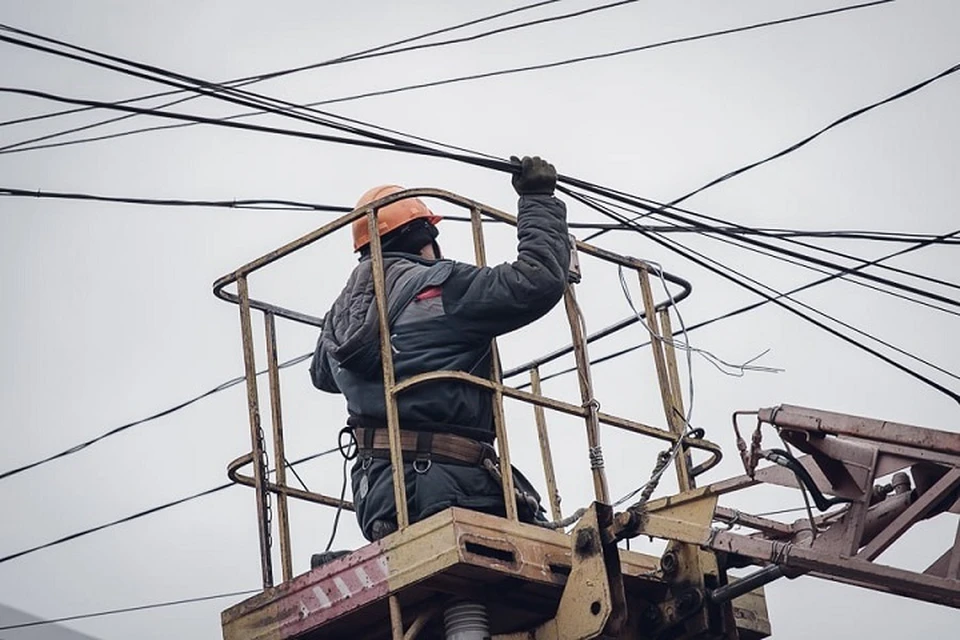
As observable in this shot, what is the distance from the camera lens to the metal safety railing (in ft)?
30.6

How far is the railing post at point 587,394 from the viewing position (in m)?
9.66

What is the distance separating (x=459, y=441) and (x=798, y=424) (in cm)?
165

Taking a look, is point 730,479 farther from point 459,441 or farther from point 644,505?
point 459,441

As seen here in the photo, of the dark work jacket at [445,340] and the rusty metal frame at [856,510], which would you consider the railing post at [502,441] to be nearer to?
the dark work jacket at [445,340]

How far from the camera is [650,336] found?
1076 cm

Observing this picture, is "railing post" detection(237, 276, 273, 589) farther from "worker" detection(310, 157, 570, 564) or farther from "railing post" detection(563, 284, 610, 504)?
"railing post" detection(563, 284, 610, 504)

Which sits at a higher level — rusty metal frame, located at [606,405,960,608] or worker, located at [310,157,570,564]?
worker, located at [310,157,570,564]

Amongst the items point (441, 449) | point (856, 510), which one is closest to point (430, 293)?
point (441, 449)

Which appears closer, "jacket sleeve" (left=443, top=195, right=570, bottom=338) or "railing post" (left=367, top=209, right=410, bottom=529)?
"railing post" (left=367, top=209, right=410, bottom=529)

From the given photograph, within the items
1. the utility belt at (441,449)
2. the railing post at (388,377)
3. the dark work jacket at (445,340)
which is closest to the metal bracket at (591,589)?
the dark work jacket at (445,340)

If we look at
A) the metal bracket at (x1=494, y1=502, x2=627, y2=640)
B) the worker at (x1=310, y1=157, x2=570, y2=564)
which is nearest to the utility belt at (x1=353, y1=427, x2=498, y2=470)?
the worker at (x1=310, y1=157, x2=570, y2=564)

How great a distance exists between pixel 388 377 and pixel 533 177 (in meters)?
1.27

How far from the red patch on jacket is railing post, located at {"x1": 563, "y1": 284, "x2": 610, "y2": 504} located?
Answer: 2.10 ft

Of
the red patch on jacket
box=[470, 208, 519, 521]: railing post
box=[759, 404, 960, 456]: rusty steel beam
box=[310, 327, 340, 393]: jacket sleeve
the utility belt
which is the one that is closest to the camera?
box=[759, 404, 960, 456]: rusty steel beam
